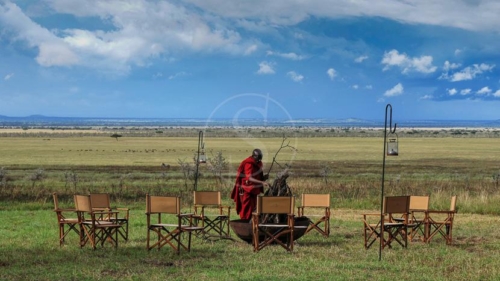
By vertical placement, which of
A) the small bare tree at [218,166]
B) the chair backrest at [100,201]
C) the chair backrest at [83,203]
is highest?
the chair backrest at [83,203]

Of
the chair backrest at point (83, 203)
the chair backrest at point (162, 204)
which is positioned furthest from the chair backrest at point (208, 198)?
the chair backrest at point (83, 203)

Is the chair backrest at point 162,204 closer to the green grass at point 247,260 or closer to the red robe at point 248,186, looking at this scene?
the green grass at point 247,260

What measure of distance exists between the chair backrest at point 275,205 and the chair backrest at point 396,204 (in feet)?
5.73

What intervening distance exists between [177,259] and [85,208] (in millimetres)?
2175

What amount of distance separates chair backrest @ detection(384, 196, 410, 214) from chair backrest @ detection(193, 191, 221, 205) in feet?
13.9

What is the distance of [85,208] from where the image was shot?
42.9 ft

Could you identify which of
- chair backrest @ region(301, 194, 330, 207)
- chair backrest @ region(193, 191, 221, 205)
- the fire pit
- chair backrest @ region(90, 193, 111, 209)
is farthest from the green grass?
chair backrest @ region(193, 191, 221, 205)

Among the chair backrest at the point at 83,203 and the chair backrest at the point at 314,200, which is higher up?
the chair backrest at the point at 83,203

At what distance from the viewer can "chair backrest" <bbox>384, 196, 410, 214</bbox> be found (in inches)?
513

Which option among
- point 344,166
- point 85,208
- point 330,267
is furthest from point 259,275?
point 344,166

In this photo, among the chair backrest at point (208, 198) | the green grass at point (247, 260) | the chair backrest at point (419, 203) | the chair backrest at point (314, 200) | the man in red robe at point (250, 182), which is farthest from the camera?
the chair backrest at point (314, 200)

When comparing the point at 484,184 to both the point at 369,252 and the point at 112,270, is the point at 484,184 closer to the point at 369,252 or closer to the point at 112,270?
the point at 369,252

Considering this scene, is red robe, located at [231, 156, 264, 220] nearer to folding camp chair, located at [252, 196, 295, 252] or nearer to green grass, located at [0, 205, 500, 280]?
green grass, located at [0, 205, 500, 280]

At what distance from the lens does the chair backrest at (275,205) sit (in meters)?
12.9
